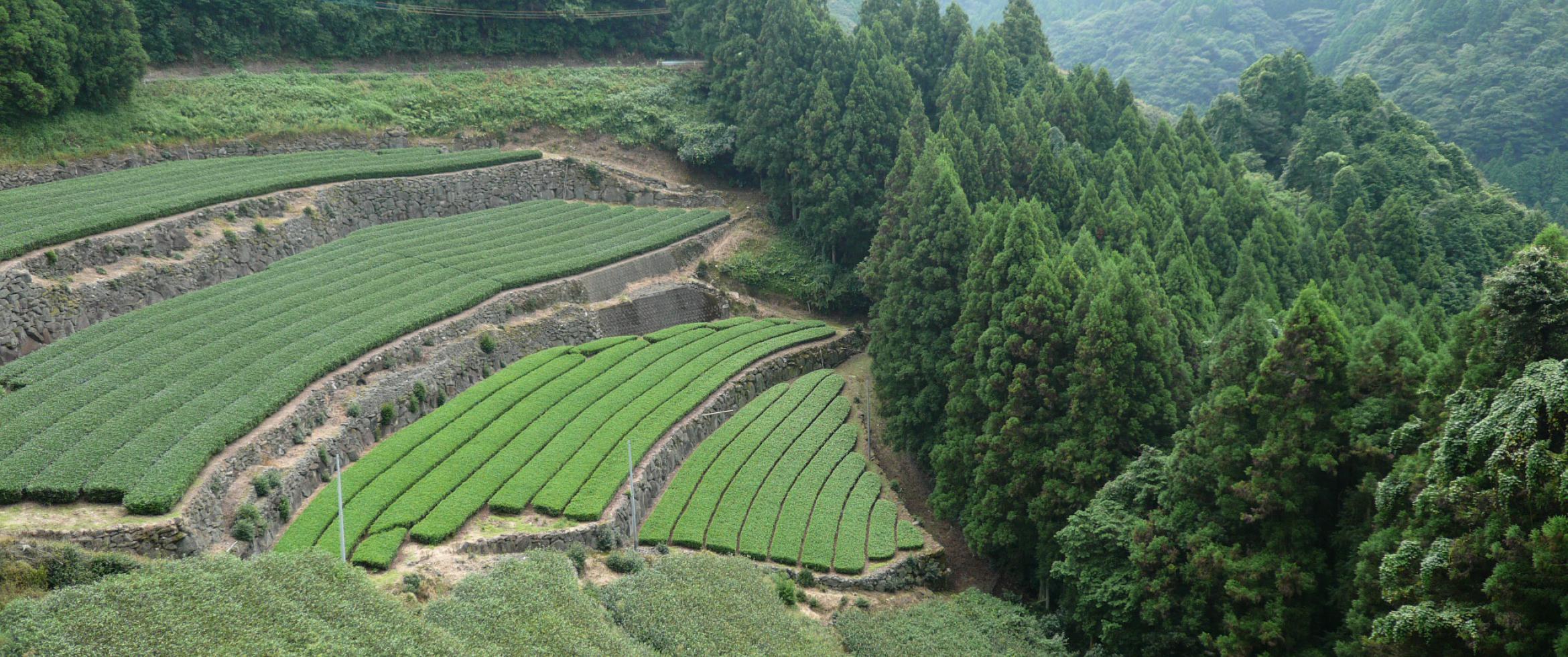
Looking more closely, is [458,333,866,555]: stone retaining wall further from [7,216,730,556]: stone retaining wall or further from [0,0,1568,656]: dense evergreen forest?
[7,216,730,556]: stone retaining wall

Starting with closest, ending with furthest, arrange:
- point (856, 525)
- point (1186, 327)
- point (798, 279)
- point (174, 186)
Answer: point (856, 525) < point (1186, 327) < point (174, 186) < point (798, 279)

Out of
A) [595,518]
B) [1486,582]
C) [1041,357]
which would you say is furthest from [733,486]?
[1486,582]

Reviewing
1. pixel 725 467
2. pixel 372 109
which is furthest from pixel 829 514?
pixel 372 109

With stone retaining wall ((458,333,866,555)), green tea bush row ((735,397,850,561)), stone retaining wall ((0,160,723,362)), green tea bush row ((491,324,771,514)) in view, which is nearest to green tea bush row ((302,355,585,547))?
green tea bush row ((491,324,771,514))

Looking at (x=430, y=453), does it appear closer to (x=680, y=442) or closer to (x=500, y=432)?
(x=500, y=432)

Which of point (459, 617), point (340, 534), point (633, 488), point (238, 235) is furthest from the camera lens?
point (238, 235)
